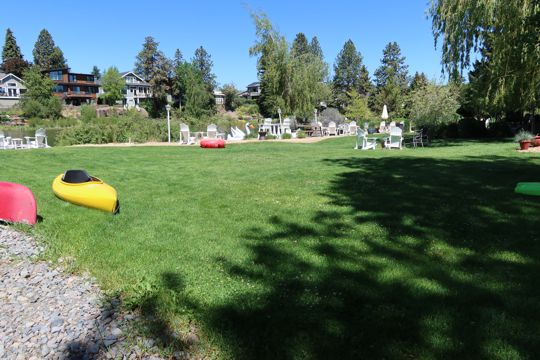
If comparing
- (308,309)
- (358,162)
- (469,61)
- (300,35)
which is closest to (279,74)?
(469,61)

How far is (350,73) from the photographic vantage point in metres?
87.5

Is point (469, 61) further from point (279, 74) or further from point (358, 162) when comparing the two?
point (279, 74)

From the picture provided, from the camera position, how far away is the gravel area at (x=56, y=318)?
9.00ft

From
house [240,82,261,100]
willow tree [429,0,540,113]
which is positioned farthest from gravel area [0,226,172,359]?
house [240,82,261,100]

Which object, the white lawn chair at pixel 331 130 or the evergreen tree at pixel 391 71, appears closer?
the white lawn chair at pixel 331 130

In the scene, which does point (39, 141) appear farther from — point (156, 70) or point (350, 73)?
point (350, 73)

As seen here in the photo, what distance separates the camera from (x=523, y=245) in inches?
167

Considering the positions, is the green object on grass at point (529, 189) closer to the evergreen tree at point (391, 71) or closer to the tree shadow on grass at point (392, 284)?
the tree shadow on grass at point (392, 284)

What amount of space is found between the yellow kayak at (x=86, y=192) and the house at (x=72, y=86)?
83.0 metres

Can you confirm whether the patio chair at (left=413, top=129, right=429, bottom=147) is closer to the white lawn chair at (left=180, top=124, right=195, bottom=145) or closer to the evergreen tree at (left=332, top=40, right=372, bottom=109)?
the white lawn chair at (left=180, top=124, right=195, bottom=145)

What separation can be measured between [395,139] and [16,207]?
15.5 m

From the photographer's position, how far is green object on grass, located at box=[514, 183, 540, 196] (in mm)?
6348

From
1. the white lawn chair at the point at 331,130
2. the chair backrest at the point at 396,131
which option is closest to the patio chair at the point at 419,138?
the chair backrest at the point at 396,131

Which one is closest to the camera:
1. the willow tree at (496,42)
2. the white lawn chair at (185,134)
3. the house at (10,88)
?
the willow tree at (496,42)
